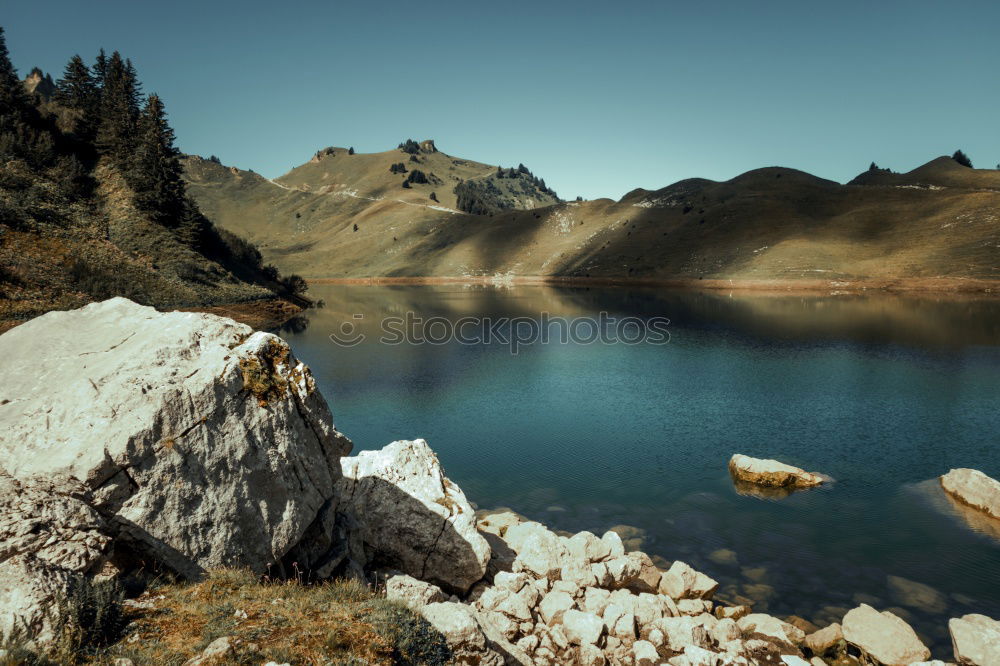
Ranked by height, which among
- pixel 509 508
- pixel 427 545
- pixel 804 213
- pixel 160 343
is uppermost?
pixel 804 213

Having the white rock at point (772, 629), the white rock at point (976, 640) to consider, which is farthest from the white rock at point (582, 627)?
the white rock at point (976, 640)

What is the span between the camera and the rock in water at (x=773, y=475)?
2786cm

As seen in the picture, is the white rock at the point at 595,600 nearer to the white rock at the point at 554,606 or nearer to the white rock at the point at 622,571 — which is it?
the white rock at the point at 554,606

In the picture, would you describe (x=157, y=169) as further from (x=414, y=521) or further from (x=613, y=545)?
(x=613, y=545)

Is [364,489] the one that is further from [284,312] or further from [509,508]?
[284,312]

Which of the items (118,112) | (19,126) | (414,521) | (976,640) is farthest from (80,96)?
(976,640)

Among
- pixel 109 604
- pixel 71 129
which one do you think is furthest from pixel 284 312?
pixel 109 604

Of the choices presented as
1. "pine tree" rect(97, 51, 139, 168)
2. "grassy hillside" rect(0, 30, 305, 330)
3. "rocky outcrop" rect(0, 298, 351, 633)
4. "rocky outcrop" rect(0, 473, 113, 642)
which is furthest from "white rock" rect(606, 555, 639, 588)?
"pine tree" rect(97, 51, 139, 168)

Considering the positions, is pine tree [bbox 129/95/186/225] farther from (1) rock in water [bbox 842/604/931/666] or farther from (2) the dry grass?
(1) rock in water [bbox 842/604/931/666]

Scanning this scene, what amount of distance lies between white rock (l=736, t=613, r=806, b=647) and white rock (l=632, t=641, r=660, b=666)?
3740 millimetres

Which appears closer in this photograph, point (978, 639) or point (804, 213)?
point (978, 639)

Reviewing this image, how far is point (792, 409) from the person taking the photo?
40.1m

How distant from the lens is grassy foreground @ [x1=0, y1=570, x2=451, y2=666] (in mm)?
7168

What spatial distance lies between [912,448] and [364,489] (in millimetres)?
33205
